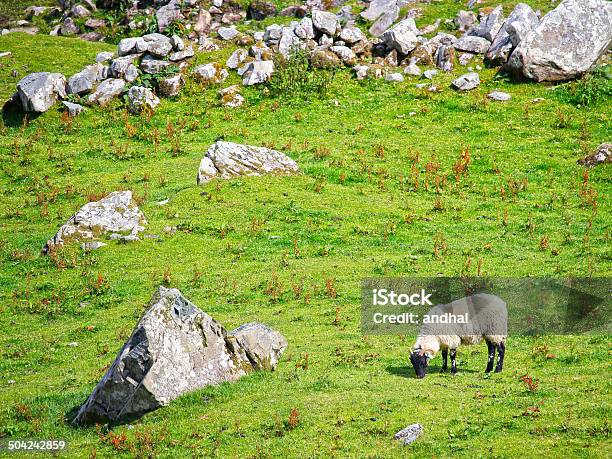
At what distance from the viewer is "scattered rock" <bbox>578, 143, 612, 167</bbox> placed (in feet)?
117

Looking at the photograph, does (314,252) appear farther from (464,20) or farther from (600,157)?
(464,20)

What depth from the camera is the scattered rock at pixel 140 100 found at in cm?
4662

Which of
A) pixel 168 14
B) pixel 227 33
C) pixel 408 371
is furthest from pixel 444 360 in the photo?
pixel 168 14

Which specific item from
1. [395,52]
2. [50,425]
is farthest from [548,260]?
[395,52]

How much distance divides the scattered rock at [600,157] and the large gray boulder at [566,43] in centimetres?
1068

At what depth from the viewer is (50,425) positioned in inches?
711

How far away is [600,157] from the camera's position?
35.8 metres

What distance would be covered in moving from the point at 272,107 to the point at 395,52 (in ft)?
34.2

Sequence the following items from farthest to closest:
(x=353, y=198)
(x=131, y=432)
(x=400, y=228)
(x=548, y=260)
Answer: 1. (x=353, y=198)
2. (x=400, y=228)
3. (x=548, y=260)
4. (x=131, y=432)

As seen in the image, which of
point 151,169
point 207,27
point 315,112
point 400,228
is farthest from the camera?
point 207,27

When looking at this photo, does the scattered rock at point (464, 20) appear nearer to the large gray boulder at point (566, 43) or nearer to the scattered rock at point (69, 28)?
the large gray boulder at point (566, 43)

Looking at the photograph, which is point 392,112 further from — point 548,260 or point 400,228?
point 548,260

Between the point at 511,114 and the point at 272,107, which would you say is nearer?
the point at 511,114

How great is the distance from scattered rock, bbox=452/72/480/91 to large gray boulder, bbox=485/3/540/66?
2493 millimetres
